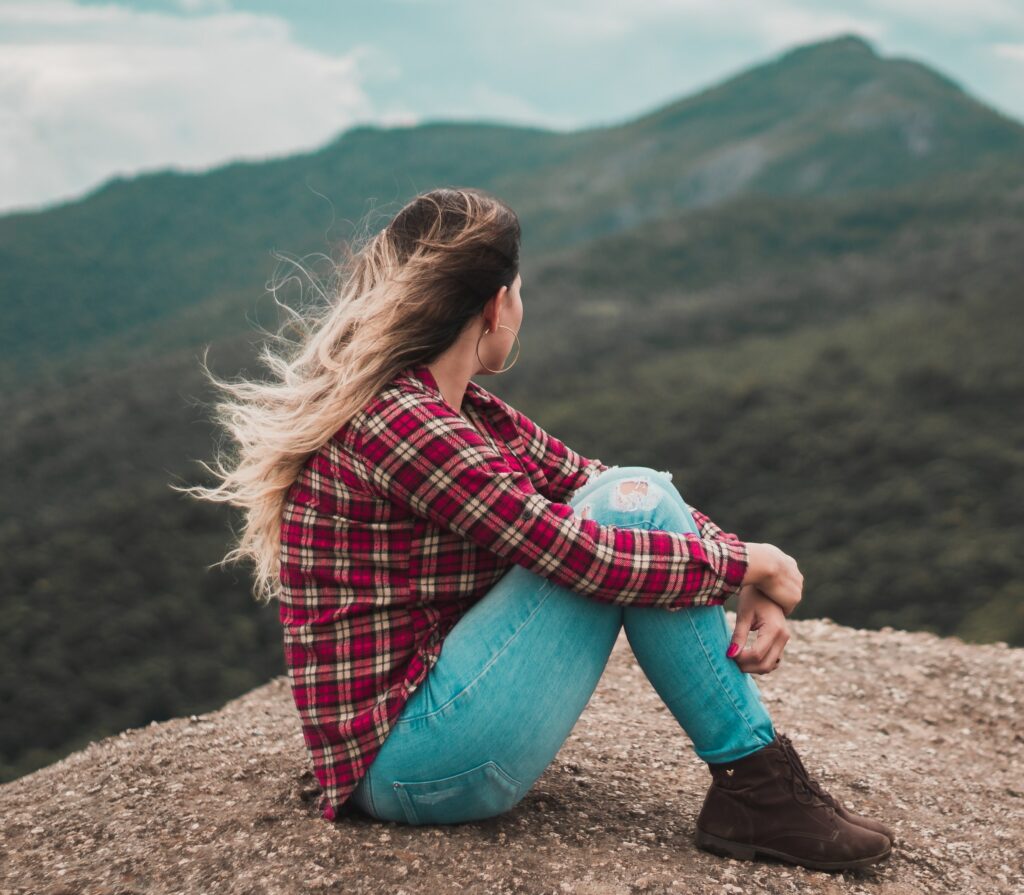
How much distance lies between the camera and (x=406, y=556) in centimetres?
222

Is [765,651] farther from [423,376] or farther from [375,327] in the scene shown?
[375,327]

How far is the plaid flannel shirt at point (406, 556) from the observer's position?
2090mm

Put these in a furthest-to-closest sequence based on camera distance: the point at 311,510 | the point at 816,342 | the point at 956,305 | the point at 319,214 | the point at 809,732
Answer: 1. the point at 319,214
2. the point at 816,342
3. the point at 956,305
4. the point at 809,732
5. the point at 311,510

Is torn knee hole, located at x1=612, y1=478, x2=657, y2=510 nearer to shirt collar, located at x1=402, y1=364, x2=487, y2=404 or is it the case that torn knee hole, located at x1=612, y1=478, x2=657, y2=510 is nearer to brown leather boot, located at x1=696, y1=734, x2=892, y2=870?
shirt collar, located at x1=402, y1=364, x2=487, y2=404

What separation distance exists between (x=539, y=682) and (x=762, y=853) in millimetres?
752

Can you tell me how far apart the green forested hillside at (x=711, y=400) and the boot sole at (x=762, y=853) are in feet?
5.97

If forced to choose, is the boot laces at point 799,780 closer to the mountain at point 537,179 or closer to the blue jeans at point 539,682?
the blue jeans at point 539,682

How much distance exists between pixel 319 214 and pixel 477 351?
13273 cm

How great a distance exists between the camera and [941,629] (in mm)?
18328

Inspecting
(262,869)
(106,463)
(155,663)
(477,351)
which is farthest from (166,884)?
(106,463)

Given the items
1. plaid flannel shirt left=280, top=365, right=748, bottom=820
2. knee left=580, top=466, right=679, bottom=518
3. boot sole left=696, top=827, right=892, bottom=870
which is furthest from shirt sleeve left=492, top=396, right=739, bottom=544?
boot sole left=696, top=827, right=892, bottom=870

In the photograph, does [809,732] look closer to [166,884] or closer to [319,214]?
[166,884]

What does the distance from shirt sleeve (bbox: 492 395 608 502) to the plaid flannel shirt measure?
595 millimetres

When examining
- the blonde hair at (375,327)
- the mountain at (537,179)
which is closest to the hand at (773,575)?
the blonde hair at (375,327)
